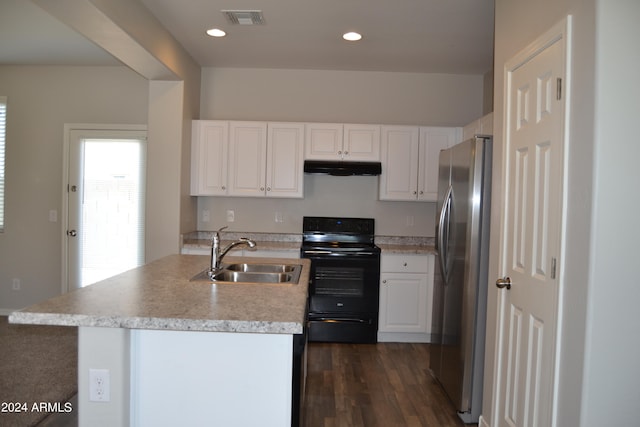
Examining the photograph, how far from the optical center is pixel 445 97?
4.72 meters

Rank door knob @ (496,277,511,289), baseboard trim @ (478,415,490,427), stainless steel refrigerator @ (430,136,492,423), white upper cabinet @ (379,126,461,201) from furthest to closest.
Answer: white upper cabinet @ (379,126,461,201) → stainless steel refrigerator @ (430,136,492,423) → baseboard trim @ (478,415,490,427) → door knob @ (496,277,511,289)

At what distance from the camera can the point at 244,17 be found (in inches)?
132

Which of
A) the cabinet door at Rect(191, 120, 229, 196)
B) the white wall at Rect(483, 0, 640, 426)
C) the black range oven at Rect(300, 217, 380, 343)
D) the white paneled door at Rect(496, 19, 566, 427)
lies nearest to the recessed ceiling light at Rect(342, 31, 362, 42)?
the cabinet door at Rect(191, 120, 229, 196)

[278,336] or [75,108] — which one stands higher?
[75,108]

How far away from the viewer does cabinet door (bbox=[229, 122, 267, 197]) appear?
4414mm

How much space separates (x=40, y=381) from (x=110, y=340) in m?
1.55

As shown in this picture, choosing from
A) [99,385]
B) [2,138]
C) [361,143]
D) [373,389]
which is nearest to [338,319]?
[373,389]

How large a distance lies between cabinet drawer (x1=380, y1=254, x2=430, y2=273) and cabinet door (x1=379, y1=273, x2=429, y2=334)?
47 mm

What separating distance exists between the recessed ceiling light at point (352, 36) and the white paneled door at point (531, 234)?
160 centimetres

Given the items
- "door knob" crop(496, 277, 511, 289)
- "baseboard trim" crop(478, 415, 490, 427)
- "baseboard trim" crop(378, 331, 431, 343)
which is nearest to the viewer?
"door knob" crop(496, 277, 511, 289)

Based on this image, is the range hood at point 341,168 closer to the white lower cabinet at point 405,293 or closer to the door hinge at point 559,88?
the white lower cabinet at point 405,293

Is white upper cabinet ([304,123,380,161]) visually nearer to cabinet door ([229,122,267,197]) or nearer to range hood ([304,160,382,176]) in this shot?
range hood ([304,160,382,176])

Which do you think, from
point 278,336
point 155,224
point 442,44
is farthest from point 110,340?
point 442,44

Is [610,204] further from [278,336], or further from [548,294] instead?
[278,336]
